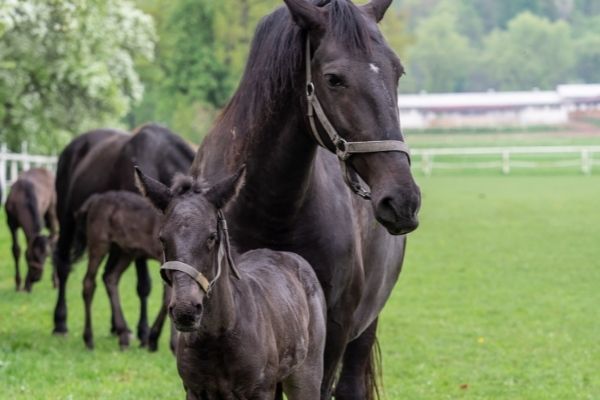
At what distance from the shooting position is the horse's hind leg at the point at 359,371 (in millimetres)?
6770

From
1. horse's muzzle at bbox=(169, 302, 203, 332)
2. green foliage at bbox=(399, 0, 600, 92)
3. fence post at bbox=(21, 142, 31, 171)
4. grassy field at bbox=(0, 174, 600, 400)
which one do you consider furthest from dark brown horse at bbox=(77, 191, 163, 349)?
green foliage at bbox=(399, 0, 600, 92)

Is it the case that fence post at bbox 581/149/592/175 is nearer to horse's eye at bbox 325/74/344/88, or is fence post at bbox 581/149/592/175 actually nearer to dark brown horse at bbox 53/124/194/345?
dark brown horse at bbox 53/124/194/345

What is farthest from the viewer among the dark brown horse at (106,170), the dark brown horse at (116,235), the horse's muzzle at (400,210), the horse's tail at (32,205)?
the horse's tail at (32,205)

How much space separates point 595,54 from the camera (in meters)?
95.8

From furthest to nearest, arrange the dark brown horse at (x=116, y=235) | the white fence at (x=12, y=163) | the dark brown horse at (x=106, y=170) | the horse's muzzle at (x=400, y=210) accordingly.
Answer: the white fence at (x=12, y=163) < the dark brown horse at (x=106, y=170) < the dark brown horse at (x=116, y=235) < the horse's muzzle at (x=400, y=210)

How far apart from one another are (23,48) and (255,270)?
21.4 m

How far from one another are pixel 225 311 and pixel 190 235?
1.27 feet

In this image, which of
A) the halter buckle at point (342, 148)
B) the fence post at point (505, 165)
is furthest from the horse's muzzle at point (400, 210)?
the fence post at point (505, 165)

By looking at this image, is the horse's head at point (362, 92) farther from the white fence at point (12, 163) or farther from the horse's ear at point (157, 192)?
the white fence at point (12, 163)

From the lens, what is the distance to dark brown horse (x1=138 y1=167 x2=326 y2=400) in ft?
14.5

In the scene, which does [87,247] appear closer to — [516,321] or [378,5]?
[516,321]

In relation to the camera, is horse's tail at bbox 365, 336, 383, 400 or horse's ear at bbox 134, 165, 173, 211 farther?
horse's tail at bbox 365, 336, 383, 400

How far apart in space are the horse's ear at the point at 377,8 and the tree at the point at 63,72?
17994 millimetres

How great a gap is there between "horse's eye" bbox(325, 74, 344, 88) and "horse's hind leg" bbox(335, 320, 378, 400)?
2.43 metres
